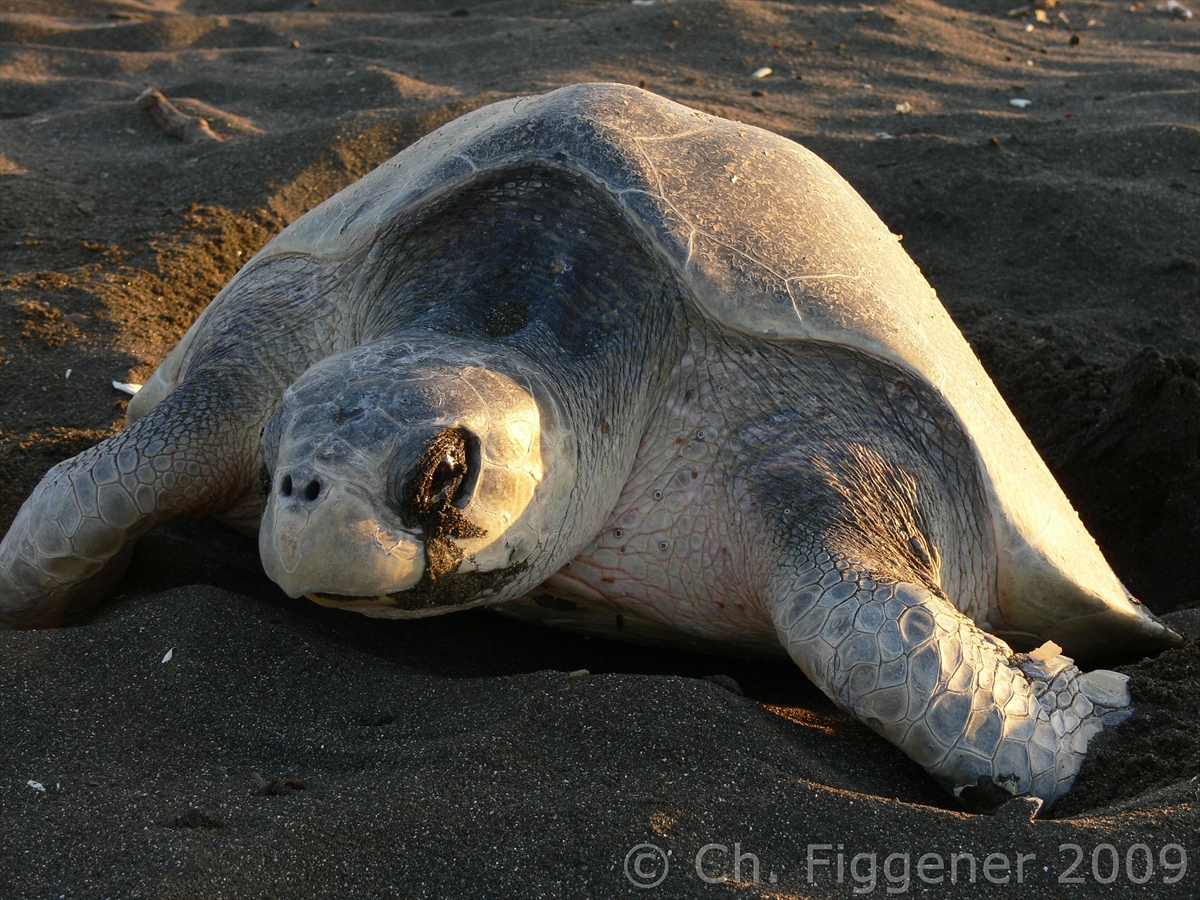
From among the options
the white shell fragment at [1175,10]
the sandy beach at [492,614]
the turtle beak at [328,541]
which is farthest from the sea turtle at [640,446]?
the white shell fragment at [1175,10]

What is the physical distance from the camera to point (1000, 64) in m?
7.27

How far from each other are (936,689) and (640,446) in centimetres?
83

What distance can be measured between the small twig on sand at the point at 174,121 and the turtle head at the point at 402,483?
3.89m

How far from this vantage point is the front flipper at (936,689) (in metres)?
1.94

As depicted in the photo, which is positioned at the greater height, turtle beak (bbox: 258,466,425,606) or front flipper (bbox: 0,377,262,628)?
turtle beak (bbox: 258,466,425,606)

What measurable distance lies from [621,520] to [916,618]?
676mm

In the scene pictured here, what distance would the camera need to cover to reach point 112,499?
2.38 meters

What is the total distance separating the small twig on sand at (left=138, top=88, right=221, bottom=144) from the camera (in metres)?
5.29

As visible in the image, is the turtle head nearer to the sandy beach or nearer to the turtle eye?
the turtle eye

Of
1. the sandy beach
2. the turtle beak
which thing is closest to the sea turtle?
the turtle beak

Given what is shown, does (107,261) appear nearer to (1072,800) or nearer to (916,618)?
(916,618)

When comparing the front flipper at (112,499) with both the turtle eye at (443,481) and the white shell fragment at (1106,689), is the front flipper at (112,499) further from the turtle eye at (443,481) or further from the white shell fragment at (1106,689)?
the white shell fragment at (1106,689)

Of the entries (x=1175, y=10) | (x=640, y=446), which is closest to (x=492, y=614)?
(x=640, y=446)

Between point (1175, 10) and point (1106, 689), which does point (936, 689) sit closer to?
point (1106, 689)
